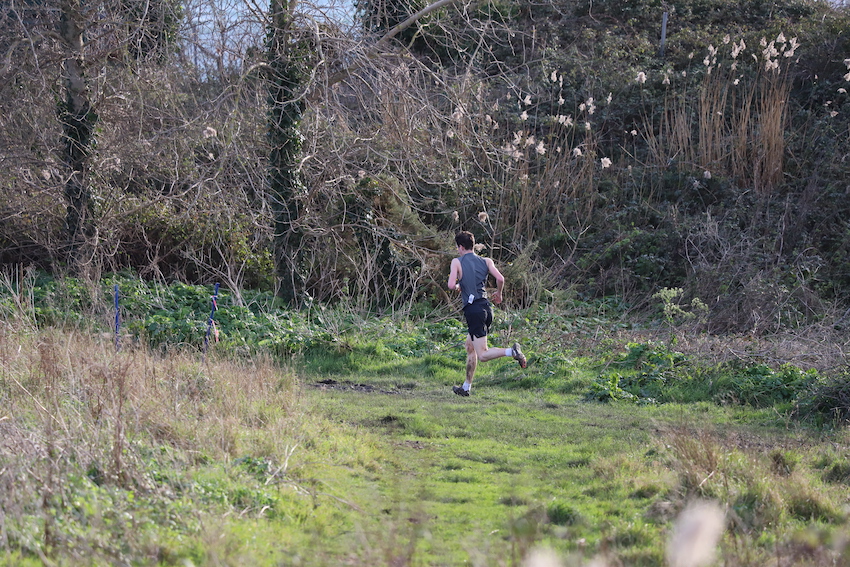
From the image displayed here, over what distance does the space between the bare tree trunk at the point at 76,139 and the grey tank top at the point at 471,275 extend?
7777mm

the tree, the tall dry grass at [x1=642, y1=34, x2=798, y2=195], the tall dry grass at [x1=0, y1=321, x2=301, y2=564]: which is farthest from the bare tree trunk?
the tall dry grass at [x1=642, y1=34, x2=798, y2=195]

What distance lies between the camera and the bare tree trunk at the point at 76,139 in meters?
14.3

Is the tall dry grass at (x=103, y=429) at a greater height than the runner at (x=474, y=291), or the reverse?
the runner at (x=474, y=291)

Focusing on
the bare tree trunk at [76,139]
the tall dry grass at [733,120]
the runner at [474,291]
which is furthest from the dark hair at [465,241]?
the tall dry grass at [733,120]

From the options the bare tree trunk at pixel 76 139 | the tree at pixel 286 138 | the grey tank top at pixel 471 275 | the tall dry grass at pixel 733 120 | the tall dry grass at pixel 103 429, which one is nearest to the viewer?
the tall dry grass at pixel 103 429

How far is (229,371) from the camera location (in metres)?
8.22

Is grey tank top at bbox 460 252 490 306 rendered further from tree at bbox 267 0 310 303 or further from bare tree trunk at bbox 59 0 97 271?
bare tree trunk at bbox 59 0 97 271

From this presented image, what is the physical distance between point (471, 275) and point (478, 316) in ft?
1.60

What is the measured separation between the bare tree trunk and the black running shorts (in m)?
7.80

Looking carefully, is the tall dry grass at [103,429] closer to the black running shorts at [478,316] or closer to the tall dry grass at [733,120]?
the black running shorts at [478,316]

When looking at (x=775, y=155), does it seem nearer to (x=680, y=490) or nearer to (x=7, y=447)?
(x=680, y=490)

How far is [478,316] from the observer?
976cm

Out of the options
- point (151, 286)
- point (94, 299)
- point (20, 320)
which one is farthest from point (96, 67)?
point (20, 320)

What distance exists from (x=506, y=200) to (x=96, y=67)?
843 centimetres
